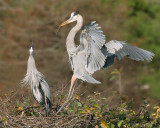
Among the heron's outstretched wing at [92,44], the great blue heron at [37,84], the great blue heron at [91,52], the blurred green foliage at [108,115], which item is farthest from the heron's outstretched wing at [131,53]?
the great blue heron at [37,84]

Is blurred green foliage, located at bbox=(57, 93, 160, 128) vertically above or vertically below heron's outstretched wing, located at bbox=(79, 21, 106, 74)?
below

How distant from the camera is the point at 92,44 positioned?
15.9ft

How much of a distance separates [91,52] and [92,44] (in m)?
0.14

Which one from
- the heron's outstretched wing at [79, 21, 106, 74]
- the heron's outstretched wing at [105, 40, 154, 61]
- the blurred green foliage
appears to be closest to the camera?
the blurred green foliage

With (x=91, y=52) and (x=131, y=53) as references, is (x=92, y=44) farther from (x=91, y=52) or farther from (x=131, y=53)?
(x=131, y=53)

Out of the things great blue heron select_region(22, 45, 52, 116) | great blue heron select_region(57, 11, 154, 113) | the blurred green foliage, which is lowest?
the blurred green foliage

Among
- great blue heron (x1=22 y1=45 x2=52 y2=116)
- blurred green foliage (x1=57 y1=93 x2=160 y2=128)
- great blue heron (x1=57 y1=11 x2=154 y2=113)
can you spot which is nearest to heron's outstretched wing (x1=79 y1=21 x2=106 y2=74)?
great blue heron (x1=57 y1=11 x2=154 y2=113)

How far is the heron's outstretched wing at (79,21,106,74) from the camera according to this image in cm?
475

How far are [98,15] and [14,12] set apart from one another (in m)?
3.00

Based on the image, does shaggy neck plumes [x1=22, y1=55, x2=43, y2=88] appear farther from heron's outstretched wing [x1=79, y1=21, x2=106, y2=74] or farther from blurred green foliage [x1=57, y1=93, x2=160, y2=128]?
heron's outstretched wing [x1=79, y1=21, x2=106, y2=74]

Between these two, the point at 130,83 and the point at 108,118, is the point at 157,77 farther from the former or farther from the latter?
the point at 108,118

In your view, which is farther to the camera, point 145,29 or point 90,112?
point 145,29

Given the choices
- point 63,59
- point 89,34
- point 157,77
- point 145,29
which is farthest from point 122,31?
point 89,34

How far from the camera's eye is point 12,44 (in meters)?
13.4
